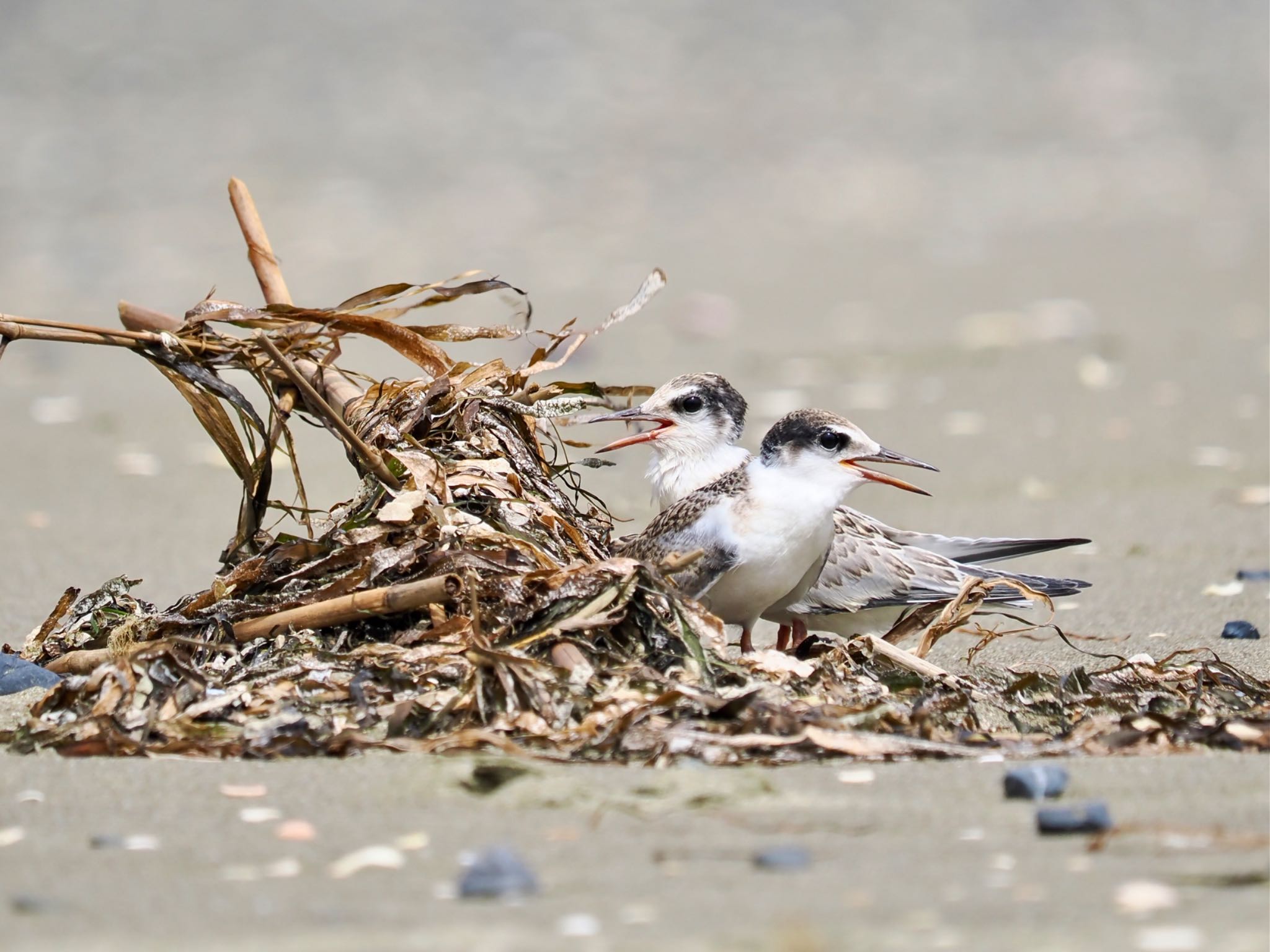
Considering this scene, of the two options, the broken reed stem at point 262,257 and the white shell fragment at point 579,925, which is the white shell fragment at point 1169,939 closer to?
the white shell fragment at point 579,925

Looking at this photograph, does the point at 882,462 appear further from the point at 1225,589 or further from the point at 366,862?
the point at 366,862

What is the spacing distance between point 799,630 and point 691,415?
707mm

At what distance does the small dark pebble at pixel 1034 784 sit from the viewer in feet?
9.30

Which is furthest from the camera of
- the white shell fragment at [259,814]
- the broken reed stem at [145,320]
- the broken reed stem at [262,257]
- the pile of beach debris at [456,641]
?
the broken reed stem at [262,257]

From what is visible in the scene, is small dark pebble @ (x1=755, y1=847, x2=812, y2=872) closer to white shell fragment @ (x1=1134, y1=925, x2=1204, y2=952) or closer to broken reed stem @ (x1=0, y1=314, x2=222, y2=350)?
white shell fragment @ (x1=1134, y1=925, x2=1204, y2=952)

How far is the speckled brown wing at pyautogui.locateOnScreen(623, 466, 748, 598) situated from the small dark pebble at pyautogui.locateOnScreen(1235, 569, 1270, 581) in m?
1.92

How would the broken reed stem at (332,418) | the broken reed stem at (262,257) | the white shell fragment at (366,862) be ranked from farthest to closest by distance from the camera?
the broken reed stem at (262,257) < the broken reed stem at (332,418) < the white shell fragment at (366,862)

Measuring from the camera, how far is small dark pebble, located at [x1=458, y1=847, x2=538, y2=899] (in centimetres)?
239

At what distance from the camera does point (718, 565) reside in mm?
4121

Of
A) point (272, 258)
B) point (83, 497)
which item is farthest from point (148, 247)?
point (272, 258)

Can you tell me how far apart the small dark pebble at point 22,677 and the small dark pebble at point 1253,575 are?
354cm

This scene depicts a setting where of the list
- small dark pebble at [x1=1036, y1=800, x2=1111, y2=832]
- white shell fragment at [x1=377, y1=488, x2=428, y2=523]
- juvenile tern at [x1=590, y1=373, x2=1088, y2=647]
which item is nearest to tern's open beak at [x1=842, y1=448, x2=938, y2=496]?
juvenile tern at [x1=590, y1=373, x2=1088, y2=647]

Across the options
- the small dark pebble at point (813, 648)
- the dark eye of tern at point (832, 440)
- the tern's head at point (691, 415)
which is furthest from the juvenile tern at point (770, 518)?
the tern's head at point (691, 415)

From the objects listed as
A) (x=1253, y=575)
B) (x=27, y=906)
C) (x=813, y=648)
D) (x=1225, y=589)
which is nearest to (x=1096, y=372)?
(x=1253, y=575)
